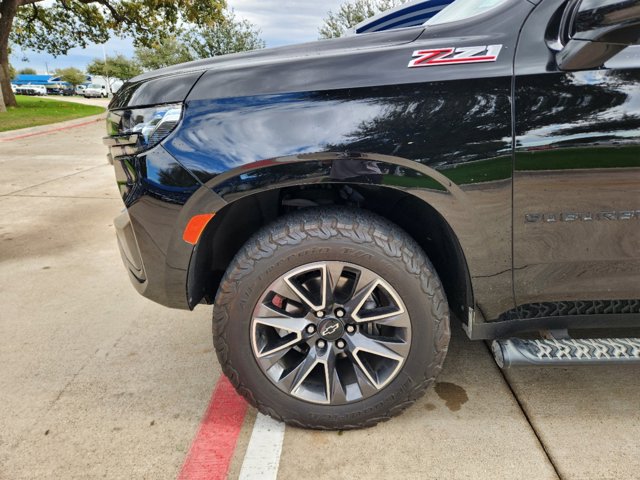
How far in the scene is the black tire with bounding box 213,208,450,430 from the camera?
195 cm

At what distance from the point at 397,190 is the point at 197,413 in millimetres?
1418

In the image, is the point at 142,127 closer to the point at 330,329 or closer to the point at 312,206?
the point at 312,206

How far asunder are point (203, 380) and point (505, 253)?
1666mm

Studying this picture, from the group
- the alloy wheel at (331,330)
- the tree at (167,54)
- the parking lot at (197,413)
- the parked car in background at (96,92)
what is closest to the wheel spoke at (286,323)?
the alloy wheel at (331,330)

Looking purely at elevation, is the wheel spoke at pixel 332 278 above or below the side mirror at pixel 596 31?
below

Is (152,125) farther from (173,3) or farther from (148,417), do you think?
(173,3)

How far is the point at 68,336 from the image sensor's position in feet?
10.1

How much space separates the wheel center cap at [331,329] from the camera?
6.72ft

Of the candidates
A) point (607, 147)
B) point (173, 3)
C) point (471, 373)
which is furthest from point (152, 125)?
point (173, 3)

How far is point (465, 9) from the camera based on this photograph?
7.07 feet

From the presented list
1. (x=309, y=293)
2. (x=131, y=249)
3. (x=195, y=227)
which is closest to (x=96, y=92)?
(x=131, y=249)

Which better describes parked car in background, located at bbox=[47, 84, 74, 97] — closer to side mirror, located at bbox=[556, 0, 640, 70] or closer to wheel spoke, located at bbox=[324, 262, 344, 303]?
wheel spoke, located at bbox=[324, 262, 344, 303]

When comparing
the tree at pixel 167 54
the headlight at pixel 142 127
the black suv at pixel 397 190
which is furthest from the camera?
the tree at pixel 167 54

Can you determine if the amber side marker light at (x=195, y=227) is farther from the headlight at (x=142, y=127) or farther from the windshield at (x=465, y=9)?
the windshield at (x=465, y=9)
